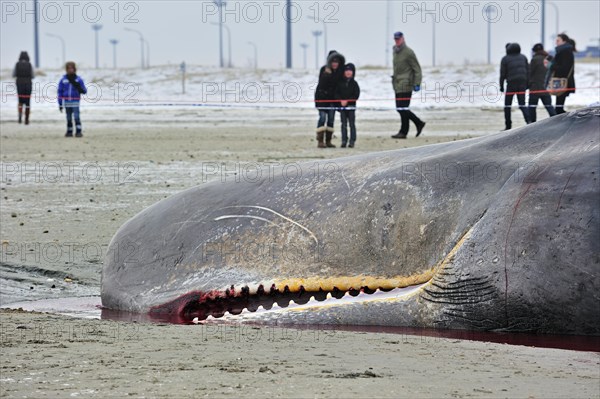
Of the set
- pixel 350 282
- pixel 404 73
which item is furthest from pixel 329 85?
pixel 350 282

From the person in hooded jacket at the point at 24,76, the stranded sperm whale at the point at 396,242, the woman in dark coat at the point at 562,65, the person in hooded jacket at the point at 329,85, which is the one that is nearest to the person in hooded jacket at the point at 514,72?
the woman in dark coat at the point at 562,65

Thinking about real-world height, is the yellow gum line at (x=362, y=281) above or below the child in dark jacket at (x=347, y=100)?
below

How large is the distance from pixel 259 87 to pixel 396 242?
4917cm

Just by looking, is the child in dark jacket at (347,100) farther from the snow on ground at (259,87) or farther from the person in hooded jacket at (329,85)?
the snow on ground at (259,87)

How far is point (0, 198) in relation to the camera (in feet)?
41.2

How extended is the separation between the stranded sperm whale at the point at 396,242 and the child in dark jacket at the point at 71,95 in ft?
56.6

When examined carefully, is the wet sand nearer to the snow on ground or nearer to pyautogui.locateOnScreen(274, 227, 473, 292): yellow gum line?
pyautogui.locateOnScreen(274, 227, 473, 292): yellow gum line

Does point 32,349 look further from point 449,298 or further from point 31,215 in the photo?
point 31,215

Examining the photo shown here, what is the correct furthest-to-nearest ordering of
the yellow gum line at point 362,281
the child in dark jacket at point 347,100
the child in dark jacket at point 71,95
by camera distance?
1. the child in dark jacket at point 71,95
2. the child in dark jacket at point 347,100
3. the yellow gum line at point 362,281

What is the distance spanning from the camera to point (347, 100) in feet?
68.5

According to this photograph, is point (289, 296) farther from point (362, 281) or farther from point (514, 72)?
point (514, 72)

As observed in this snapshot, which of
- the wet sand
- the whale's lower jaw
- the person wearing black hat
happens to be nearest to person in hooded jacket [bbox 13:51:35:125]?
the person wearing black hat

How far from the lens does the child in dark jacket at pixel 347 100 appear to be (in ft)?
68.1

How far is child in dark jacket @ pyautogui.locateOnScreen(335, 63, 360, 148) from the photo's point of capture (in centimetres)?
2075
